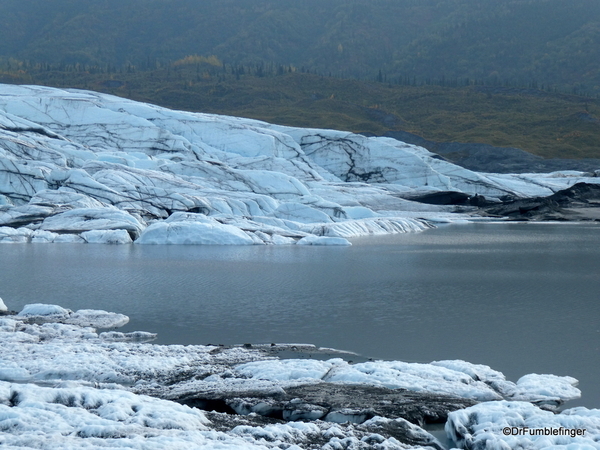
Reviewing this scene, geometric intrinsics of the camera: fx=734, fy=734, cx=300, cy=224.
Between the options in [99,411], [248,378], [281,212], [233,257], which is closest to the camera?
[99,411]

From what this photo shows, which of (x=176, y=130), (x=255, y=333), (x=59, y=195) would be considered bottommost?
(x=255, y=333)

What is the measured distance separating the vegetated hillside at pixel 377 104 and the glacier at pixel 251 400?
243 ft

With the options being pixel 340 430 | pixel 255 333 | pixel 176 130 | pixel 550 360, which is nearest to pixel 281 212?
pixel 176 130

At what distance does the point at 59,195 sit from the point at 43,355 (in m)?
22.0

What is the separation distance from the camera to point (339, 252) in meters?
26.2

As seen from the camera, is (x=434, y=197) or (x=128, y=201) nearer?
(x=128, y=201)

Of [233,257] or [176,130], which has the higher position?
[176,130]

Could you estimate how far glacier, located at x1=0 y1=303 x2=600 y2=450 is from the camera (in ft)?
20.1

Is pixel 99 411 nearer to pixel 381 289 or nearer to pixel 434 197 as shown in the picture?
pixel 381 289

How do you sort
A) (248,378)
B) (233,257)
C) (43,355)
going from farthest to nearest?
(233,257) < (43,355) < (248,378)
